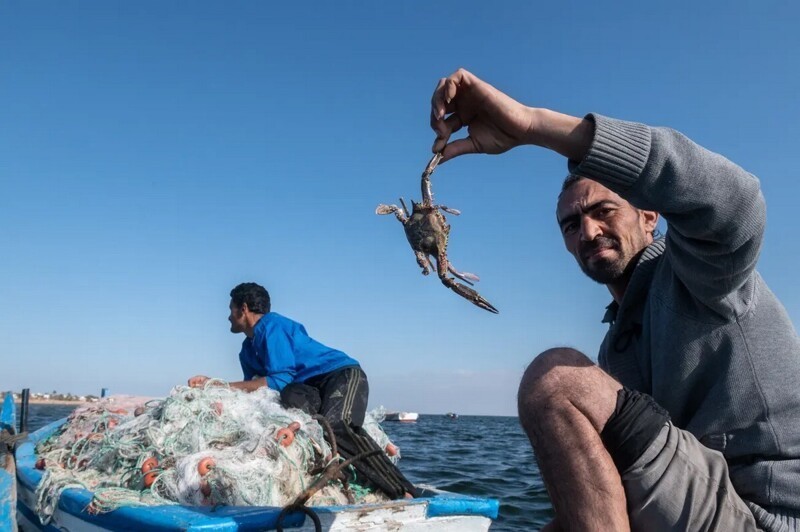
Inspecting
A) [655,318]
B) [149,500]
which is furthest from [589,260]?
[149,500]

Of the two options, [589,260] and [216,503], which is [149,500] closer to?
[216,503]

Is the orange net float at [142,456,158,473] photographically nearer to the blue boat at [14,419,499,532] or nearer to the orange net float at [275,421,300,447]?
Answer: the blue boat at [14,419,499,532]

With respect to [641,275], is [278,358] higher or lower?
lower

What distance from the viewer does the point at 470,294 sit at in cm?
295

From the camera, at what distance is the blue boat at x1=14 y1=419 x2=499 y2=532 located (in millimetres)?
2432

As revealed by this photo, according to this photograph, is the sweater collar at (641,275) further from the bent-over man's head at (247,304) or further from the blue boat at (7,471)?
the bent-over man's head at (247,304)

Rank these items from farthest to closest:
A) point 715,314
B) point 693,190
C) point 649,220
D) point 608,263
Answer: point 649,220
point 608,263
point 715,314
point 693,190

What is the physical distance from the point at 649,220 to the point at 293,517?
1912 millimetres

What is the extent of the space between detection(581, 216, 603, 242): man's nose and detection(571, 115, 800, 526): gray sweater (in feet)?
1.22

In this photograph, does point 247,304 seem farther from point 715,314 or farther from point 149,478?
point 715,314

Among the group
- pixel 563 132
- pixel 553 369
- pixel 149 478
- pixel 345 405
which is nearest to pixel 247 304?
pixel 345 405

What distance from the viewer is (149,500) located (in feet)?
9.54

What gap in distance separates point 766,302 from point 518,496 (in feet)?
20.2

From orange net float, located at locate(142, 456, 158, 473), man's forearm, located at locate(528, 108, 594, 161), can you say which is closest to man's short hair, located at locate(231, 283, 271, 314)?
orange net float, located at locate(142, 456, 158, 473)
